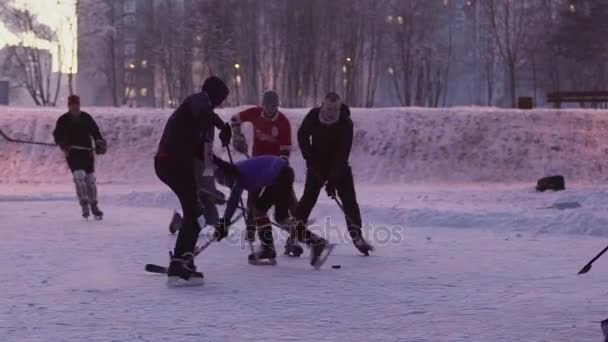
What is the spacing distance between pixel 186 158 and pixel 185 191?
0.28m

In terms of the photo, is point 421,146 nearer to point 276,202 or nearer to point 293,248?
point 293,248

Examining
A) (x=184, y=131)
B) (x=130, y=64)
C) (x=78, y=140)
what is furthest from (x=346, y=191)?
(x=130, y=64)

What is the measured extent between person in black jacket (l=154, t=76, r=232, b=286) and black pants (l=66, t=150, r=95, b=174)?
6.80m

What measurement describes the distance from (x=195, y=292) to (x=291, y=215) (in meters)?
2.94

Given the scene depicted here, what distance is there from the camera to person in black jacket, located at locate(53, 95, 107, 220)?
14906 mm

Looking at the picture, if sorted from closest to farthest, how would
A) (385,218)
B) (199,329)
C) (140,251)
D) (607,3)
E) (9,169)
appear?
(199,329)
(140,251)
(385,218)
(9,169)
(607,3)

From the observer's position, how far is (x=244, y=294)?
8.22 m

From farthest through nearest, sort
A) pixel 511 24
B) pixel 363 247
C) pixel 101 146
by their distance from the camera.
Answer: pixel 511 24 < pixel 101 146 < pixel 363 247

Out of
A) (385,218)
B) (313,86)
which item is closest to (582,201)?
(385,218)

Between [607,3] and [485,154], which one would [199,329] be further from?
[607,3]

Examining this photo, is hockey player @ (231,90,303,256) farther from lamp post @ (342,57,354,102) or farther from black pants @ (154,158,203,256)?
lamp post @ (342,57,354,102)

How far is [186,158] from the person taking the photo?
854 cm

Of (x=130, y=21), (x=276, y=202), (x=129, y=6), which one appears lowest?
(x=276, y=202)

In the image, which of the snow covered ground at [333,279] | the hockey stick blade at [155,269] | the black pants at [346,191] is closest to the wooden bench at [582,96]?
the snow covered ground at [333,279]
